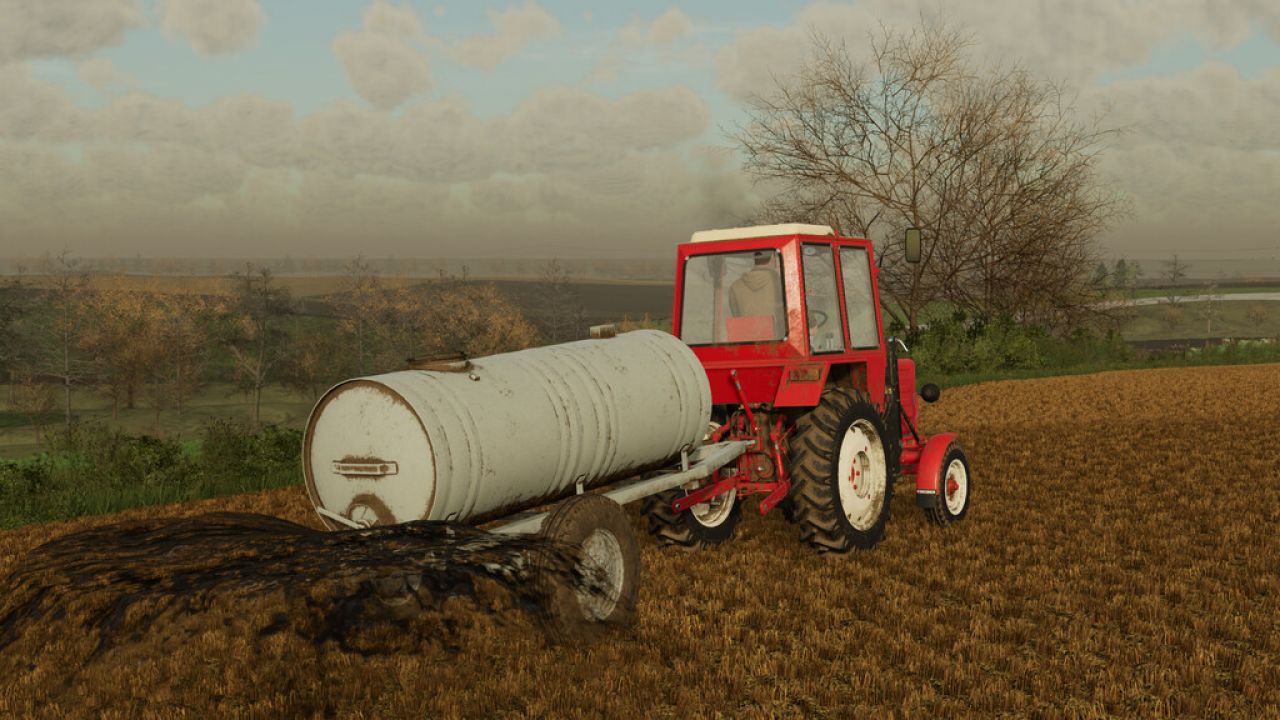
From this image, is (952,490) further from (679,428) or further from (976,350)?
(976,350)

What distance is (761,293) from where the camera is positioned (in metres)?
8.05

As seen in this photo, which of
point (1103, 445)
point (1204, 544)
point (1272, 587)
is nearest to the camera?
point (1272, 587)

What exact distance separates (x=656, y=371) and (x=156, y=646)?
358 cm

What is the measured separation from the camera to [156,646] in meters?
5.82

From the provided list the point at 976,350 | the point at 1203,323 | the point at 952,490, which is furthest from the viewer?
the point at 1203,323

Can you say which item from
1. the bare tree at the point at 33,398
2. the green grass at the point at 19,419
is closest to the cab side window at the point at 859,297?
the bare tree at the point at 33,398

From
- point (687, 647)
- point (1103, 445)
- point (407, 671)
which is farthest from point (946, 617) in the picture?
point (1103, 445)

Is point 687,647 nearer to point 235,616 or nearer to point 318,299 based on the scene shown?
point 235,616

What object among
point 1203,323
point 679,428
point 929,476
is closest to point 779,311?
point 679,428

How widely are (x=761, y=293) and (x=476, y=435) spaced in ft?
11.9

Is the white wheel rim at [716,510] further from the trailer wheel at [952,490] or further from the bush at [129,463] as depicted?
the bush at [129,463]

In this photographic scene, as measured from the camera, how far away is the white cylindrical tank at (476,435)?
5035 mm

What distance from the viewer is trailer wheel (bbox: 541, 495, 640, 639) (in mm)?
5191

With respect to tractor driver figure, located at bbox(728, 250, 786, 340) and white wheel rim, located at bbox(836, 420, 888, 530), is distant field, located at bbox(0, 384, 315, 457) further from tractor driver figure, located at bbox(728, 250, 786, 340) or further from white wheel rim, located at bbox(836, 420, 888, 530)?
white wheel rim, located at bbox(836, 420, 888, 530)
